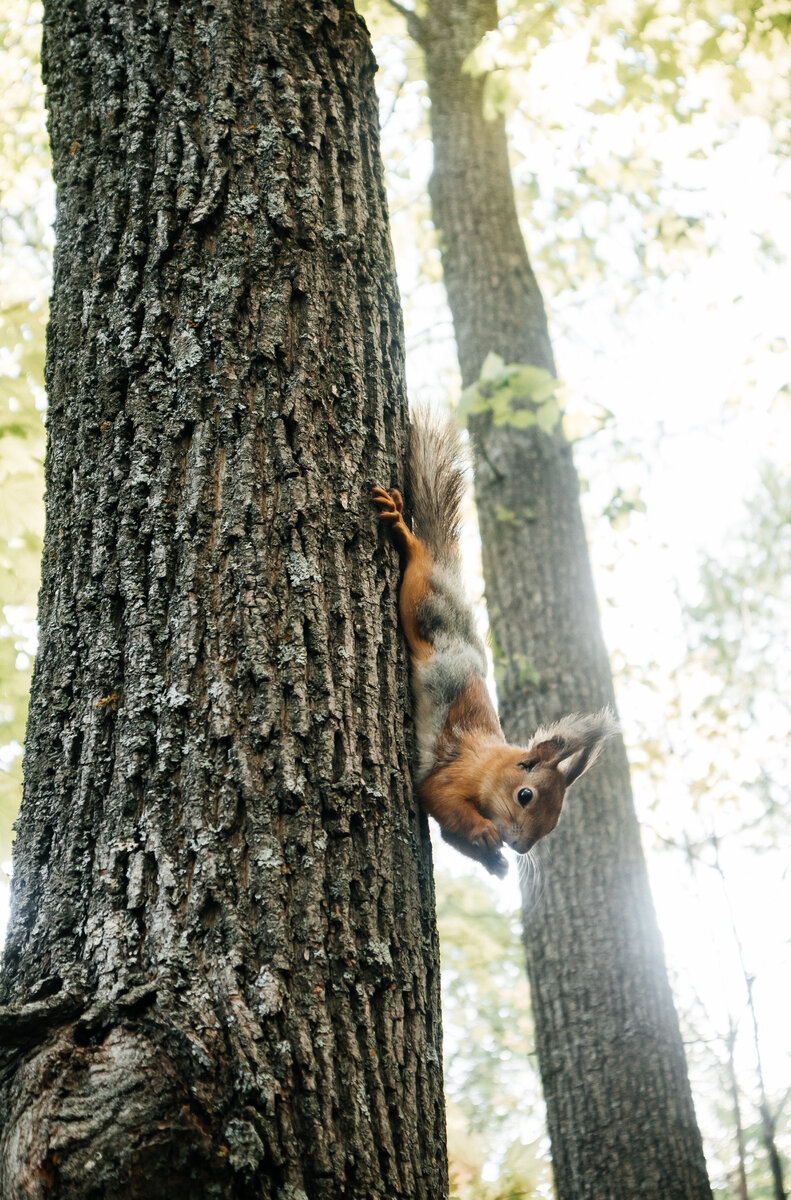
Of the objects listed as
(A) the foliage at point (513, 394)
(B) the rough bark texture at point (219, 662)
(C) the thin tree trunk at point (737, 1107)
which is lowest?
(C) the thin tree trunk at point (737, 1107)

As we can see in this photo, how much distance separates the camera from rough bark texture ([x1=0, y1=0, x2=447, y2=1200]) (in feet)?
4.25

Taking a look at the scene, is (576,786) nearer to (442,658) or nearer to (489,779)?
(489,779)

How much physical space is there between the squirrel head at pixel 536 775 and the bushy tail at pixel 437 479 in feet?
2.30

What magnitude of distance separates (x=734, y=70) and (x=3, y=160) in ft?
14.9

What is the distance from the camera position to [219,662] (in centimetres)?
155

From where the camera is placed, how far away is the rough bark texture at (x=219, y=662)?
4.25 ft

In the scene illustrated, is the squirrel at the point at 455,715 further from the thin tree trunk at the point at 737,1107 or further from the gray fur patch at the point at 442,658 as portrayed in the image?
the thin tree trunk at the point at 737,1107

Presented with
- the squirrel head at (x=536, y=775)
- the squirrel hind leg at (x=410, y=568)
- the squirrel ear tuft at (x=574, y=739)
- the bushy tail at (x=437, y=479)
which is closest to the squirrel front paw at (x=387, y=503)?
the squirrel hind leg at (x=410, y=568)

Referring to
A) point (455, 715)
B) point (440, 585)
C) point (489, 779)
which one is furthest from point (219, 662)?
point (489, 779)

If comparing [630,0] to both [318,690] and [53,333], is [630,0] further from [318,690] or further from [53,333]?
[318,690]

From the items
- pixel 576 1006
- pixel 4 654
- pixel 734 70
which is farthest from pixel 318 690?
pixel 734 70

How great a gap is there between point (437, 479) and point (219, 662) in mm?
954

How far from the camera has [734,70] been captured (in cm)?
435

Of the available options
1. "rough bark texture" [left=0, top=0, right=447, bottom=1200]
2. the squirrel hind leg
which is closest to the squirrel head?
the squirrel hind leg
